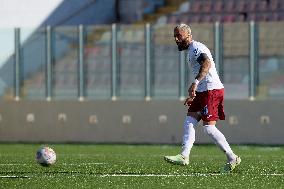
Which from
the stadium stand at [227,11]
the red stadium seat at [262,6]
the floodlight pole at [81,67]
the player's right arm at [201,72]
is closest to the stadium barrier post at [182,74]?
the floodlight pole at [81,67]

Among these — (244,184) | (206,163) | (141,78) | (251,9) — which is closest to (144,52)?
(141,78)

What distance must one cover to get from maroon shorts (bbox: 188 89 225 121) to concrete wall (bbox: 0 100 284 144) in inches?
400

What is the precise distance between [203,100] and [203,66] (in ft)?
1.51

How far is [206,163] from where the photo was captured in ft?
49.8

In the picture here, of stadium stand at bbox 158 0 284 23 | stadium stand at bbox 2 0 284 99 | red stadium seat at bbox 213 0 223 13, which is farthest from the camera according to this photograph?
red stadium seat at bbox 213 0 223 13

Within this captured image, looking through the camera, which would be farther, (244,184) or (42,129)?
(42,129)

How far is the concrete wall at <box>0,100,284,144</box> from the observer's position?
23.6m

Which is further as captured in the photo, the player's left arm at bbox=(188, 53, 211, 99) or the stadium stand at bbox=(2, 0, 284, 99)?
the stadium stand at bbox=(2, 0, 284, 99)

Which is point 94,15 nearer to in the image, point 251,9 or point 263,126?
point 251,9

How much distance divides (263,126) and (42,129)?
5.35 metres

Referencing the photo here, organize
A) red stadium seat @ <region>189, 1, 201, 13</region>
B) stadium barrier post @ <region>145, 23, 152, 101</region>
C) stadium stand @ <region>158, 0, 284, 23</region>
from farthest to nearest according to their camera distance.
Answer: red stadium seat @ <region>189, 1, 201, 13</region>
stadium stand @ <region>158, 0, 284, 23</region>
stadium barrier post @ <region>145, 23, 152, 101</region>

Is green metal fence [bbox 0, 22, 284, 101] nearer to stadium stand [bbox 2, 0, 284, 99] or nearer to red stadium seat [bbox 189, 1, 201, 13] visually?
stadium stand [bbox 2, 0, 284, 99]

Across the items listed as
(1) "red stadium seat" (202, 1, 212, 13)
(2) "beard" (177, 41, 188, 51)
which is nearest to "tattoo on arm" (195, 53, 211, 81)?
(2) "beard" (177, 41, 188, 51)

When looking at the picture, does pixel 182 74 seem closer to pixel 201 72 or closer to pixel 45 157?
pixel 45 157
